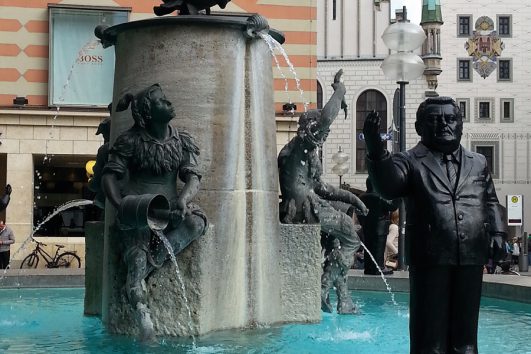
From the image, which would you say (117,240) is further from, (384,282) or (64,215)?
(64,215)

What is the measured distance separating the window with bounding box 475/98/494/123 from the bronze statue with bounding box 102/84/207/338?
175 feet

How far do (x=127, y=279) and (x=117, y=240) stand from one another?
45 centimetres

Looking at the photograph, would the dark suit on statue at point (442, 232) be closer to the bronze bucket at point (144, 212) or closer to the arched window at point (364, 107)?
the bronze bucket at point (144, 212)

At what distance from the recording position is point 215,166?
7711 millimetres

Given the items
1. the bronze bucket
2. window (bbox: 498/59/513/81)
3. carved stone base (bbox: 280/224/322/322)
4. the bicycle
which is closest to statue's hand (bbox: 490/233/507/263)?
the bronze bucket

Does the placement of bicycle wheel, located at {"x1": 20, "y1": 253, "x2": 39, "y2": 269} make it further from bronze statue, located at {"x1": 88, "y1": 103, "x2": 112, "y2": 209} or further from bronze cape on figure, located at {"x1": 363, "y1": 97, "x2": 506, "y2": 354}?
bronze cape on figure, located at {"x1": 363, "y1": 97, "x2": 506, "y2": 354}

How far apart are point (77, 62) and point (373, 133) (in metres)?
20.1

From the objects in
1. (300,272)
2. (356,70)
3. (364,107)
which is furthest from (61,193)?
(364,107)

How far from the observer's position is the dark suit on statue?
4.79 meters

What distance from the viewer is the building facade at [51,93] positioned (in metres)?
23.7

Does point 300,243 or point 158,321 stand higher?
Answer: point 300,243

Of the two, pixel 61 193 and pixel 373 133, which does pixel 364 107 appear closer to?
pixel 61 193

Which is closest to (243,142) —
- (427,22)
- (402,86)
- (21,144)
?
(402,86)

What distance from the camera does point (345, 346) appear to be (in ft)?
24.5
